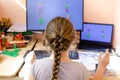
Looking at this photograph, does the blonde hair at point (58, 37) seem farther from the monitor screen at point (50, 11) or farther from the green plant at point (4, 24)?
the green plant at point (4, 24)

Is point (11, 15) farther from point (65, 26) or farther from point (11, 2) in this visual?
point (65, 26)

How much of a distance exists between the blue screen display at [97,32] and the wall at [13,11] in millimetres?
676

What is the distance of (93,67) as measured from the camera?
162 cm

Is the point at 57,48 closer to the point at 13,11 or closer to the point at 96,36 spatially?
the point at 96,36

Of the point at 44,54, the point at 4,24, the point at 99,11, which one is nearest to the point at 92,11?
the point at 99,11

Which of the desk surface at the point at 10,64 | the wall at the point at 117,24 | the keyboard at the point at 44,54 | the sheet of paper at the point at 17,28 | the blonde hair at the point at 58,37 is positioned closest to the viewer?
the blonde hair at the point at 58,37

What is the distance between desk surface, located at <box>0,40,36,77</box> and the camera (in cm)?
148

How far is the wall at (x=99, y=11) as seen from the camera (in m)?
2.17

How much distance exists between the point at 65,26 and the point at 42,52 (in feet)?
2.57

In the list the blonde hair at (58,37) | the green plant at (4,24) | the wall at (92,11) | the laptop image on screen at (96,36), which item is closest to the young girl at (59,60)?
the blonde hair at (58,37)

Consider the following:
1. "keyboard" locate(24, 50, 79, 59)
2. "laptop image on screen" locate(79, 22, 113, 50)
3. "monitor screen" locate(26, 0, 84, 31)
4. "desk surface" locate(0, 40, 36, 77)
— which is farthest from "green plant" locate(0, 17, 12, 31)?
"laptop image on screen" locate(79, 22, 113, 50)

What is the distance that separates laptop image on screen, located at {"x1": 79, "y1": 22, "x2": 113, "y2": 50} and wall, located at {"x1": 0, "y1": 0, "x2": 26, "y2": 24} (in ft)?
2.21

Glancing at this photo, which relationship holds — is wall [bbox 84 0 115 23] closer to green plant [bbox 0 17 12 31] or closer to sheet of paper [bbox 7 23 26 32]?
sheet of paper [bbox 7 23 26 32]

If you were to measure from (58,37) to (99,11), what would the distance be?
1.18 m
